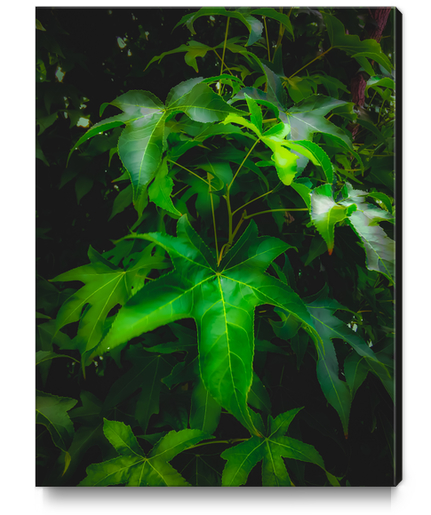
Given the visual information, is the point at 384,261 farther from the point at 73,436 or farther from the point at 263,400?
the point at 73,436

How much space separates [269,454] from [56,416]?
1.27 feet

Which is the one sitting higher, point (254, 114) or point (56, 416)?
point (254, 114)

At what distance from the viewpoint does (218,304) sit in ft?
1.63

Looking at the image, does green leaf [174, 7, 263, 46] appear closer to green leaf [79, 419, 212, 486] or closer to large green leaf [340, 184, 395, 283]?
large green leaf [340, 184, 395, 283]

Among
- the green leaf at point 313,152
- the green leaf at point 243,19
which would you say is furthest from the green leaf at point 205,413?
the green leaf at point 243,19

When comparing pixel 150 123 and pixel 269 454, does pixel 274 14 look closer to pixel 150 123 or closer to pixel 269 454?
pixel 150 123

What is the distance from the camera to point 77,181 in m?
0.83

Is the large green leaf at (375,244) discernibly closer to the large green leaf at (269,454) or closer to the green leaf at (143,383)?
the large green leaf at (269,454)

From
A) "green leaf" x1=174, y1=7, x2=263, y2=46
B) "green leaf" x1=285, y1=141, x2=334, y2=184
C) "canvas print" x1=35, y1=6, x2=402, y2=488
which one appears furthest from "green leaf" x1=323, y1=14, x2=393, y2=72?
"green leaf" x1=285, y1=141, x2=334, y2=184

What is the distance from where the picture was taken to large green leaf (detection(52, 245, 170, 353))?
62 centimetres

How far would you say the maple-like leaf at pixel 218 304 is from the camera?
17.5 inches

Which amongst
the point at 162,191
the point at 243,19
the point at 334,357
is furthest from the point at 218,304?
the point at 243,19
